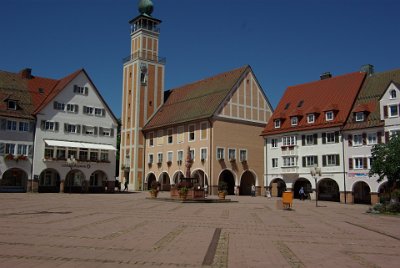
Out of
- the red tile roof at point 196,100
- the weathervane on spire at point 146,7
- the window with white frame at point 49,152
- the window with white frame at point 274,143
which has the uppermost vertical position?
the weathervane on spire at point 146,7

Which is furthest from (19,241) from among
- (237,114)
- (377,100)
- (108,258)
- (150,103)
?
(150,103)

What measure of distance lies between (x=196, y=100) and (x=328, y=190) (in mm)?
24522

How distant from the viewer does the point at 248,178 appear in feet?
225

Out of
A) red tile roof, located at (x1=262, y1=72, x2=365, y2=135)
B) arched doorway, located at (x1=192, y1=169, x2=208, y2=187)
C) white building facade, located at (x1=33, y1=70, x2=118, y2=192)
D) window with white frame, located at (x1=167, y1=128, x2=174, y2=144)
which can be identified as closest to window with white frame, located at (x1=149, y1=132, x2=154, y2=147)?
window with white frame, located at (x1=167, y1=128, x2=174, y2=144)

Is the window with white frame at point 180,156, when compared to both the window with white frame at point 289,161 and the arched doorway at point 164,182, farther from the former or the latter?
the window with white frame at point 289,161

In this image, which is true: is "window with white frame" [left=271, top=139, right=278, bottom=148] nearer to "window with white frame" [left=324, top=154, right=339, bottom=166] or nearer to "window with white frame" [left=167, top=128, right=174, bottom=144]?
"window with white frame" [left=324, top=154, right=339, bottom=166]

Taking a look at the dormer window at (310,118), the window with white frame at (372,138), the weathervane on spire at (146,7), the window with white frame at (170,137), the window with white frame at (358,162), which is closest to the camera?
the window with white frame at (372,138)

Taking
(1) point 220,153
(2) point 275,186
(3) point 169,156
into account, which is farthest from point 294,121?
(3) point 169,156

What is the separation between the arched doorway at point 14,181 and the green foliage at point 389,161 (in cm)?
4232

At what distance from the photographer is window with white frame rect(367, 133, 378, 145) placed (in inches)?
1913

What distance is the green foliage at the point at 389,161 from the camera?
112ft

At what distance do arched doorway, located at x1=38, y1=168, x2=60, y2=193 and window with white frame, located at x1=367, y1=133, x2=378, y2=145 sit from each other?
39.3 meters

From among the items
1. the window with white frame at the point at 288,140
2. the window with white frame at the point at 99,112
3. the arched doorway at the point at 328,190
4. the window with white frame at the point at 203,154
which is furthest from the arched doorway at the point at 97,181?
the arched doorway at the point at 328,190

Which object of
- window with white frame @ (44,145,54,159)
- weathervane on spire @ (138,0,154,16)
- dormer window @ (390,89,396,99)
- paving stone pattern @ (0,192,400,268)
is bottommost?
paving stone pattern @ (0,192,400,268)
